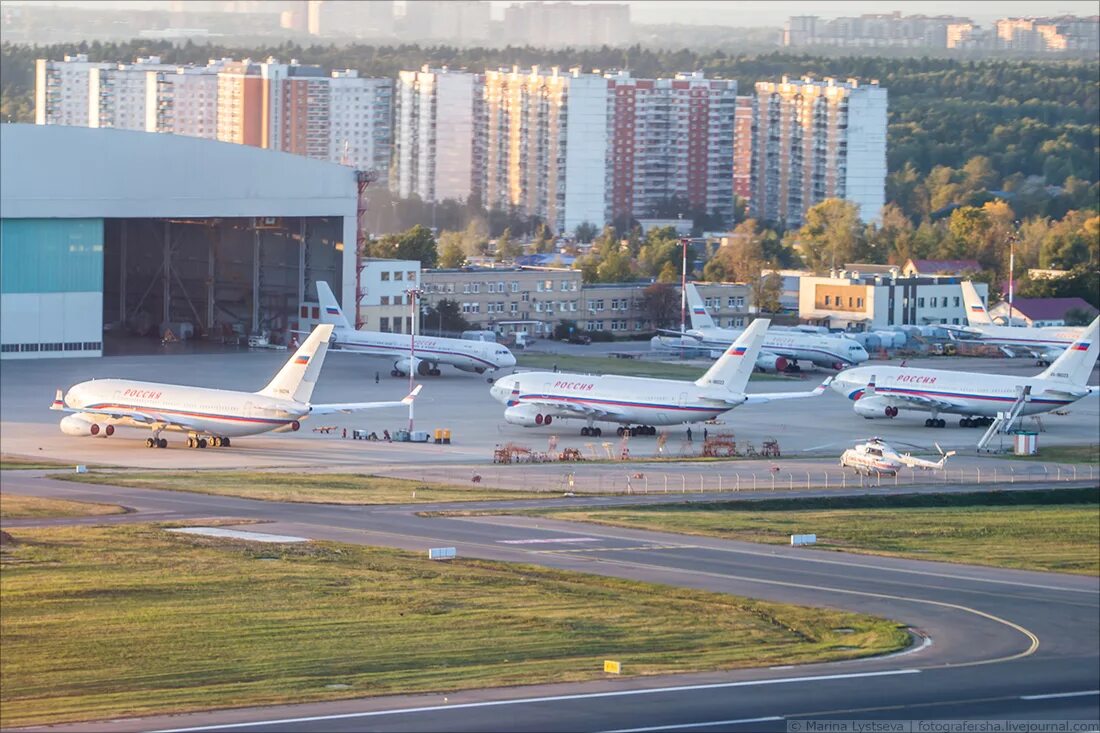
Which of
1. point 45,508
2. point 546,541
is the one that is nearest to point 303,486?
point 45,508

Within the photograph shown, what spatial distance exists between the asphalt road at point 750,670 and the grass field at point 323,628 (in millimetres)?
1314

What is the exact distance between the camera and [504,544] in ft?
180

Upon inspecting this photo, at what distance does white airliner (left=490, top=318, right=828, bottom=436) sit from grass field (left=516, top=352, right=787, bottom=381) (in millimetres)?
23505

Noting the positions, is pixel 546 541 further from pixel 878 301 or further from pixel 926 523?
pixel 878 301

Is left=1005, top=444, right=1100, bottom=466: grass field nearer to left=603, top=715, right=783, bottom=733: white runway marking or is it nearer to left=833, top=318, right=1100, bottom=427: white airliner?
left=833, top=318, right=1100, bottom=427: white airliner

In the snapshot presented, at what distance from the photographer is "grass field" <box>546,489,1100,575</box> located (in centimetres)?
5709

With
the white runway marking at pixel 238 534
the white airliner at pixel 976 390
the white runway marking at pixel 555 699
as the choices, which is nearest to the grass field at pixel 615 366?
the white airliner at pixel 976 390

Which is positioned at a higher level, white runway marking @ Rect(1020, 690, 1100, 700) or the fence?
white runway marking @ Rect(1020, 690, 1100, 700)

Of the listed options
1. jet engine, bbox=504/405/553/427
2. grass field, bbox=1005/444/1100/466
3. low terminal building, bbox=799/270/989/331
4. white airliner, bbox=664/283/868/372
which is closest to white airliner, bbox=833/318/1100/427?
grass field, bbox=1005/444/1100/466

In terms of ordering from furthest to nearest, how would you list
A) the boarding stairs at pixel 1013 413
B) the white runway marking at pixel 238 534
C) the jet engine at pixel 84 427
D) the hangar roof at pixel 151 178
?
the hangar roof at pixel 151 178, the boarding stairs at pixel 1013 413, the jet engine at pixel 84 427, the white runway marking at pixel 238 534

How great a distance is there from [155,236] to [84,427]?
48.3 m

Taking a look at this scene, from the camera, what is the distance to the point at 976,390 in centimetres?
9088

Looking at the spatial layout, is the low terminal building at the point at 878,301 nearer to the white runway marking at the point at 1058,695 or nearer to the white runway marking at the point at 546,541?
the white runway marking at the point at 546,541

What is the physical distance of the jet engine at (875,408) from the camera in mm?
93000
